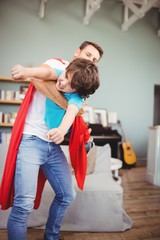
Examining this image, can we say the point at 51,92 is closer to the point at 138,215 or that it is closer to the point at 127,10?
the point at 138,215

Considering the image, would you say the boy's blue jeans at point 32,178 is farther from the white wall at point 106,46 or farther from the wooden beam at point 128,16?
the wooden beam at point 128,16

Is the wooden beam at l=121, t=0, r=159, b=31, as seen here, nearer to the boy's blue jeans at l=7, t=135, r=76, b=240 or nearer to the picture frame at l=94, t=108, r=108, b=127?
the picture frame at l=94, t=108, r=108, b=127

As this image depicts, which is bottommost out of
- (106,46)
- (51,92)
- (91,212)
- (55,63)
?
(91,212)

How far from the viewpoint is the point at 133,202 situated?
2.65m

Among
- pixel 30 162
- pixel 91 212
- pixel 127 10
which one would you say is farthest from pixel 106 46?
pixel 30 162

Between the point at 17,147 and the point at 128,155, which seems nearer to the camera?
the point at 17,147

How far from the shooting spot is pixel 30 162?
1.11m

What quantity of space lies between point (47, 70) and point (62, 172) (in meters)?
0.56

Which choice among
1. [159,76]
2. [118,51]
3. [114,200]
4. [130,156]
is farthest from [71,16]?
[114,200]

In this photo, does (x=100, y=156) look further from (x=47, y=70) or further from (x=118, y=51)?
(x=118, y=51)

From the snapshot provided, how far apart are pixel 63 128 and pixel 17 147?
12.9 inches

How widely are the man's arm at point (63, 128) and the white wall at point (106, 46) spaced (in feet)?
13.4

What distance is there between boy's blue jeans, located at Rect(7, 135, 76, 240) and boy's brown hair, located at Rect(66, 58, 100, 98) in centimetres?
36

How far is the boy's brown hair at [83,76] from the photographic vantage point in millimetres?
1001
